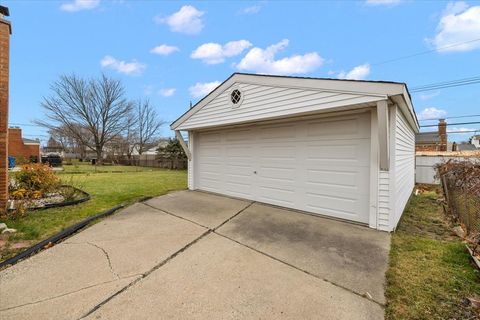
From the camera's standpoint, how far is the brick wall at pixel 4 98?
Answer: 4.30m

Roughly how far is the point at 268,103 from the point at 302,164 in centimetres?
163

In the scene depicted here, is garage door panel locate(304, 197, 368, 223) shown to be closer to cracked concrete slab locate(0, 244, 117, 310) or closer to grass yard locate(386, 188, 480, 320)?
grass yard locate(386, 188, 480, 320)

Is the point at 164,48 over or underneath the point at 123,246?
over

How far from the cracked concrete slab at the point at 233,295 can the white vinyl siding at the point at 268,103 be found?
9.83 ft

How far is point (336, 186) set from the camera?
4.52 metres

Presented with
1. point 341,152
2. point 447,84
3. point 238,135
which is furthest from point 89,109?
point 447,84

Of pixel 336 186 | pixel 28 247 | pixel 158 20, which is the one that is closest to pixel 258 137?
pixel 336 186

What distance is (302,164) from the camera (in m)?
4.99

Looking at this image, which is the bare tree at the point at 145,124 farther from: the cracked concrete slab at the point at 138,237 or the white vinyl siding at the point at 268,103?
the cracked concrete slab at the point at 138,237

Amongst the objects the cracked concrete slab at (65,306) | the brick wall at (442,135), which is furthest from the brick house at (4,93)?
the brick wall at (442,135)

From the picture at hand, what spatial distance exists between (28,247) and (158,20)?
951 cm

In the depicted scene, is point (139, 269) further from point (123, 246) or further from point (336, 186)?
point (336, 186)

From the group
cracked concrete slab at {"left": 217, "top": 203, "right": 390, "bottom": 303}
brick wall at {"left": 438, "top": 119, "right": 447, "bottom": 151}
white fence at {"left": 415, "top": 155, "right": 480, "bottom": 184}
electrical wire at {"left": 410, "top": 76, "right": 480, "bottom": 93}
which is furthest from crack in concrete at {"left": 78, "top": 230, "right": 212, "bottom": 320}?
brick wall at {"left": 438, "top": 119, "right": 447, "bottom": 151}

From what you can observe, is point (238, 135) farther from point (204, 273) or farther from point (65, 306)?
point (65, 306)
